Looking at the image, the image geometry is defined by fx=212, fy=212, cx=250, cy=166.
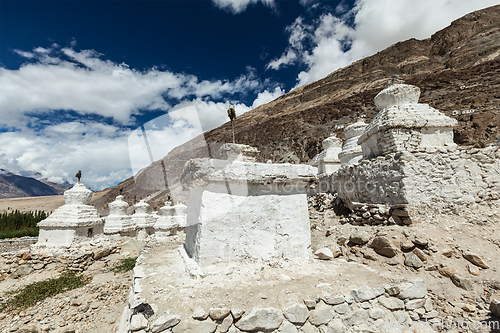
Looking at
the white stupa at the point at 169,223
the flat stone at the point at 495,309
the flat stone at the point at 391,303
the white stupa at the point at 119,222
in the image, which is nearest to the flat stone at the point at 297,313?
the flat stone at the point at 391,303

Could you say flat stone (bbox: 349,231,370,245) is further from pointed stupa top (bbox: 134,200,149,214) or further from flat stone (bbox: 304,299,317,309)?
pointed stupa top (bbox: 134,200,149,214)

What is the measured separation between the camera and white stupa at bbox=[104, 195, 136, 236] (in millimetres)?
8992

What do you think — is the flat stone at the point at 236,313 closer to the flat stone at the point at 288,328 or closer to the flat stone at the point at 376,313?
the flat stone at the point at 288,328

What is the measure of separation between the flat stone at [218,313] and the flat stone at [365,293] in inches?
54.9

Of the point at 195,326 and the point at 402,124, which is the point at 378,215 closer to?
the point at 402,124

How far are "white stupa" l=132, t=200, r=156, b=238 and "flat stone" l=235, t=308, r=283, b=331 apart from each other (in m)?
9.68

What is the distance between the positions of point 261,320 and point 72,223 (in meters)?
6.90

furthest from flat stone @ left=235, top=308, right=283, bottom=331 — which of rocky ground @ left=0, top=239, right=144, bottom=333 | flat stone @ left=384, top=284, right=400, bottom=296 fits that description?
rocky ground @ left=0, top=239, right=144, bottom=333

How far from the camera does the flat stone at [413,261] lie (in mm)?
3434

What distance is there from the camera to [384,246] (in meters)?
3.77

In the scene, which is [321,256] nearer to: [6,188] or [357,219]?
[357,219]

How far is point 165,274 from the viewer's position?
2.70 m

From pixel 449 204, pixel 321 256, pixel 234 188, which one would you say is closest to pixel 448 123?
pixel 449 204

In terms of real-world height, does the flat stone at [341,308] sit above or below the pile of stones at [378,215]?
below
